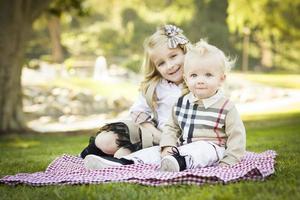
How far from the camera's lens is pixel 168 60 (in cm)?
339

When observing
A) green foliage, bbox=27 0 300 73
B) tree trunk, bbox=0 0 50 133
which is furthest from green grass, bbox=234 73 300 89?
tree trunk, bbox=0 0 50 133

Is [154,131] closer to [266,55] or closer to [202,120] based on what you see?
[202,120]

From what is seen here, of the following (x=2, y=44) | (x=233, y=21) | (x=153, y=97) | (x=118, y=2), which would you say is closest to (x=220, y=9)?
(x=233, y=21)

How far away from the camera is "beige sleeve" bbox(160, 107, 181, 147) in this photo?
3.05m

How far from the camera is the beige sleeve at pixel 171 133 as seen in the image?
3.05m

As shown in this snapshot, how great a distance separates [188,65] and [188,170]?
57cm

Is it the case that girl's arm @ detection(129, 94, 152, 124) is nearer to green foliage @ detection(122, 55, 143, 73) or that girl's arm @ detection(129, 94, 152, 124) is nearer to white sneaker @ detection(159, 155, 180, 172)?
white sneaker @ detection(159, 155, 180, 172)

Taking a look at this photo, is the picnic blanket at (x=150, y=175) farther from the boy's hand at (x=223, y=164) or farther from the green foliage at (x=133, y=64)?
the green foliage at (x=133, y=64)

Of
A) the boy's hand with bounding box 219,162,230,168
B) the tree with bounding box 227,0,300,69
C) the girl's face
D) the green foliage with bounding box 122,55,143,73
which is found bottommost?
the boy's hand with bounding box 219,162,230,168

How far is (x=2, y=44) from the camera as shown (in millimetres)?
7867

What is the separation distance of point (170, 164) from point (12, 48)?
567 centimetres

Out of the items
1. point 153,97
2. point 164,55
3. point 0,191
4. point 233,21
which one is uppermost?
point 233,21

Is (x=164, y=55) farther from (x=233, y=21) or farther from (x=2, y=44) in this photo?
(x=233, y=21)

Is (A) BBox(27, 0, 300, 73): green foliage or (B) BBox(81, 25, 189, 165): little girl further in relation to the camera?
(A) BBox(27, 0, 300, 73): green foliage
